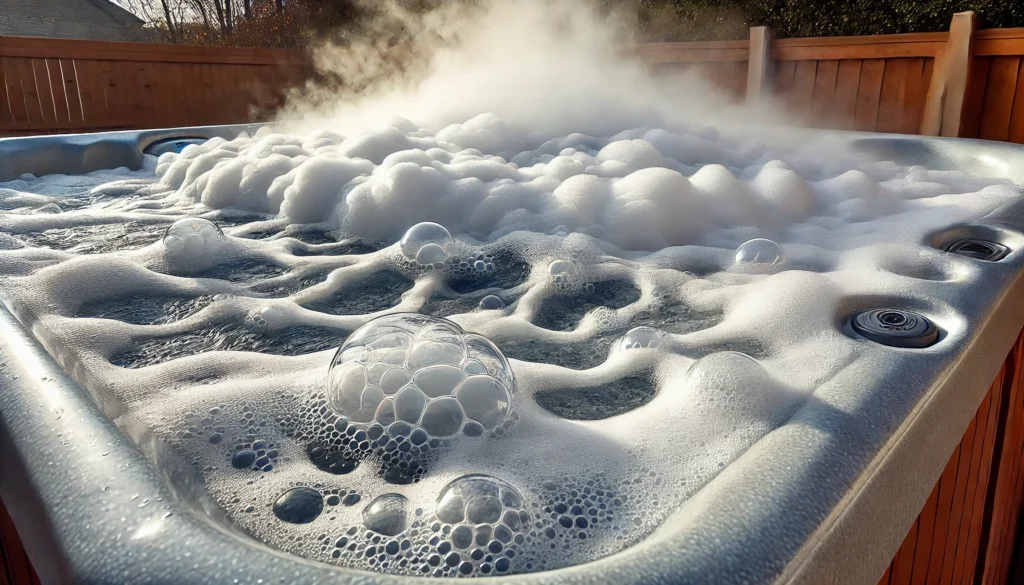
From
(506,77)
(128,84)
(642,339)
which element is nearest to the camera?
(642,339)

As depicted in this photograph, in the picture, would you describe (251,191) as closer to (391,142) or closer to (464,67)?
(391,142)

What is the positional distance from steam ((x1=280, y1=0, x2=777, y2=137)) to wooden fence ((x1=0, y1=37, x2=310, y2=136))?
2.05ft

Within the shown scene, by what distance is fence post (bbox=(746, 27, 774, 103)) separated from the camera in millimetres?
4977

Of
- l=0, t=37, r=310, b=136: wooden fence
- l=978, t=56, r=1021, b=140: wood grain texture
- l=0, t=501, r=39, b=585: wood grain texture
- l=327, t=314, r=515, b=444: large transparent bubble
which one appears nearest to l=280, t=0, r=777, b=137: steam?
l=0, t=37, r=310, b=136: wooden fence

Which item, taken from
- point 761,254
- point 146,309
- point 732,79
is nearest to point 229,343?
point 146,309

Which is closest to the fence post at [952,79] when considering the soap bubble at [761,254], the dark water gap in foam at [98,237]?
the soap bubble at [761,254]

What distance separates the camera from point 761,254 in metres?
1.62

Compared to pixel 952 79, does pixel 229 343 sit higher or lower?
lower

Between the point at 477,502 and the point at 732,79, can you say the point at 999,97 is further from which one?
the point at 477,502

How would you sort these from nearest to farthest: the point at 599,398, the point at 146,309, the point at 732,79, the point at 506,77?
1. the point at 599,398
2. the point at 146,309
3. the point at 506,77
4. the point at 732,79

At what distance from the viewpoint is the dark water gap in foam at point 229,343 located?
3.80 ft

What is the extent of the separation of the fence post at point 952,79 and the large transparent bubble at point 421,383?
440 cm

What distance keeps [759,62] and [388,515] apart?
514 centimetres

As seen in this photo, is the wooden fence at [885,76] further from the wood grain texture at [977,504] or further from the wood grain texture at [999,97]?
the wood grain texture at [977,504]
